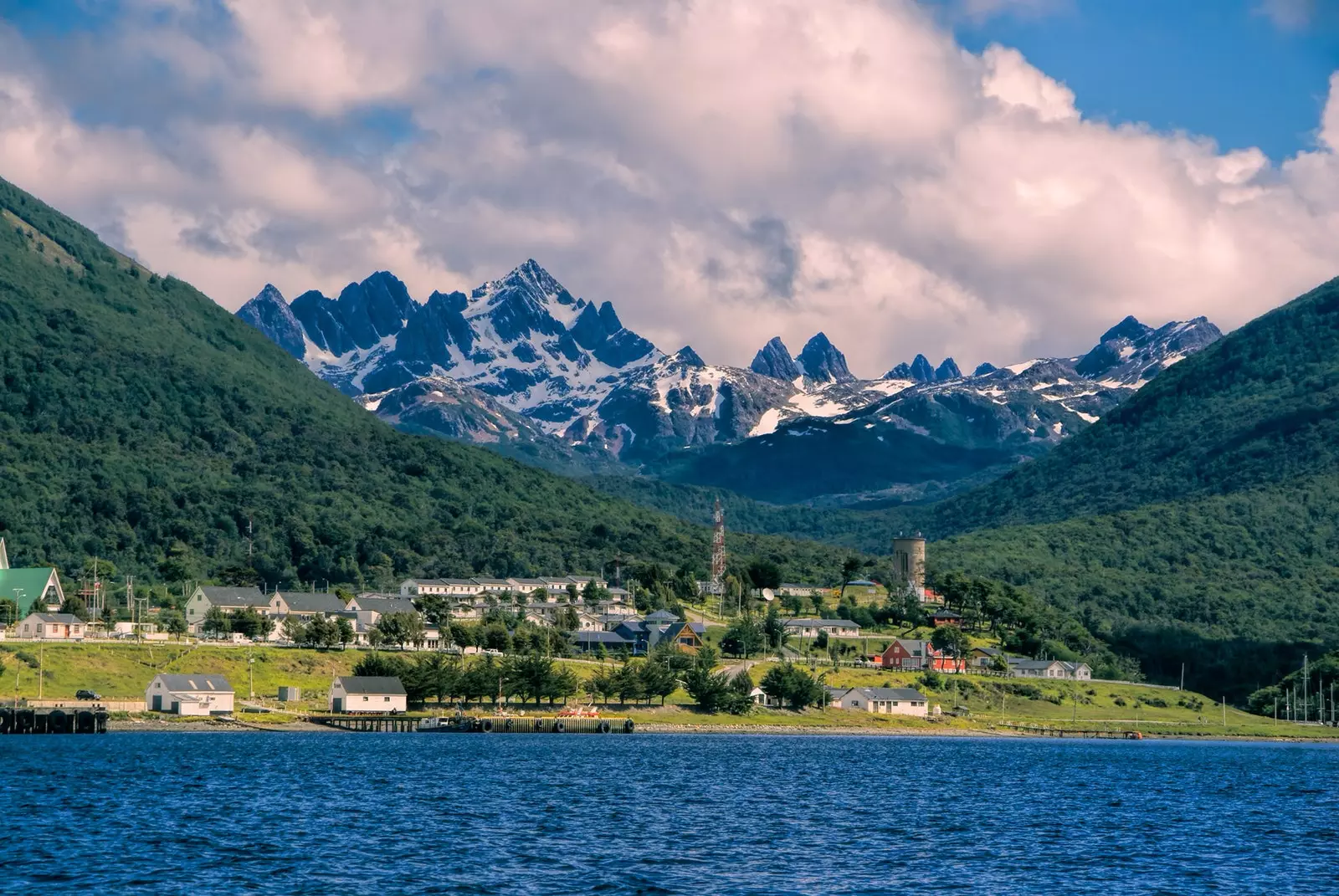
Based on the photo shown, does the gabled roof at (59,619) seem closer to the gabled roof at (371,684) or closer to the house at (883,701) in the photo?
the gabled roof at (371,684)

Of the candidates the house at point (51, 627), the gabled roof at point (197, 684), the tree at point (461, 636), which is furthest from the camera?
the tree at point (461, 636)

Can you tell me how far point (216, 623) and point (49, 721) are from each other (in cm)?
5108

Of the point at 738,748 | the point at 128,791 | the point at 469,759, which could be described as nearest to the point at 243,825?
the point at 128,791

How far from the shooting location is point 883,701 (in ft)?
623

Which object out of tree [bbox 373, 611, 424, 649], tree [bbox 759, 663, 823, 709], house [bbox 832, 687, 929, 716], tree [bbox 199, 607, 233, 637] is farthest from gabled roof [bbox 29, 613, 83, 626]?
house [bbox 832, 687, 929, 716]

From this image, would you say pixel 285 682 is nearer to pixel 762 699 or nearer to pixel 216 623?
pixel 216 623

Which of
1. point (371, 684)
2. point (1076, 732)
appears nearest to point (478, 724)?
point (371, 684)

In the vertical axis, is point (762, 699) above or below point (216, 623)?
below

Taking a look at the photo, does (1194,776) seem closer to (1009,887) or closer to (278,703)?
(1009,887)

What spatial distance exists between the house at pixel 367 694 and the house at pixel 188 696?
10.1 m

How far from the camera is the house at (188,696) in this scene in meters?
153

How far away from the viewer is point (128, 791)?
3669 inches

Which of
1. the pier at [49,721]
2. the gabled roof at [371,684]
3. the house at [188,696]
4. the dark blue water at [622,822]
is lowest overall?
the dark blue water at [622,822]

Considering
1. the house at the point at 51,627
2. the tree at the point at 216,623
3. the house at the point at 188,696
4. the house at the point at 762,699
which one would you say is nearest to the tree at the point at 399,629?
the tree at the point at 216,623
